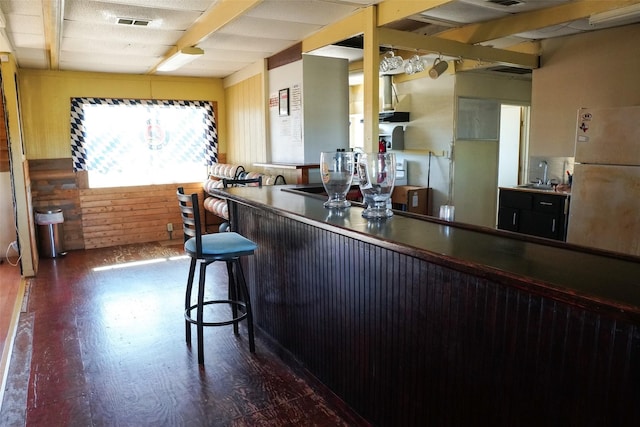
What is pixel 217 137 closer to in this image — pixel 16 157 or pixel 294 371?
pixel 16 157

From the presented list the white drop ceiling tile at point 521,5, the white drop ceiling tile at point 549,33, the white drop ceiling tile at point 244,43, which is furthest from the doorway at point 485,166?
the white drop ceiling tile at point 244,43

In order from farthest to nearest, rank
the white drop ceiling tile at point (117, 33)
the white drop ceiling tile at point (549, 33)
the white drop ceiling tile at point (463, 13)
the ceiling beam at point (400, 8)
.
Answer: the white drop ceiling tile at point (549, 33), the white drop ceiling tile at point (117, 33), the white drop ceiling tile at point (463, 13), the ceiling beam at point (400, 8)

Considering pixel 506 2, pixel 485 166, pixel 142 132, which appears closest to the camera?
pixel 506 2

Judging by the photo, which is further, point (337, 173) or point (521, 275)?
point (337, 173)

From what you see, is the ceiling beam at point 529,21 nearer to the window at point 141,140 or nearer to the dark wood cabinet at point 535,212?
the dark wood cabinet at point 535,212

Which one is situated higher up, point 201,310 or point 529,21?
point 529,21

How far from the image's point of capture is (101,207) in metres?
6.45

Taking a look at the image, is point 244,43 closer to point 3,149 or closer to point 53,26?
point 53,26

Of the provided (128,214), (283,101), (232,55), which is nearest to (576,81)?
(283,101)

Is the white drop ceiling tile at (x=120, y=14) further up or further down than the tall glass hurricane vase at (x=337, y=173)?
further up

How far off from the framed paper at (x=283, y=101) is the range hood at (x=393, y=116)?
1.72 m

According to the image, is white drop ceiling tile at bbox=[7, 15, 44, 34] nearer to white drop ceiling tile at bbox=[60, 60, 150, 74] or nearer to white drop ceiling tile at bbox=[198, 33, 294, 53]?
white drop ceiling tile at bbox=[198, 33, 294, 53]

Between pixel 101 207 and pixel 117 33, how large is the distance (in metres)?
2.90

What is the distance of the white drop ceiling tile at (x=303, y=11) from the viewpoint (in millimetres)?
3445
